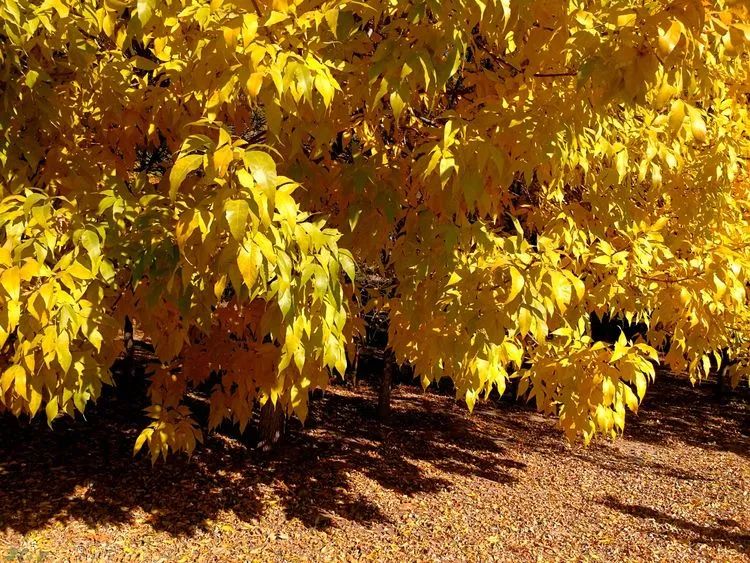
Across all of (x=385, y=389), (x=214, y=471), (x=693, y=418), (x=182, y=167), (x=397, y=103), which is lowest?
(x=214, y=471)

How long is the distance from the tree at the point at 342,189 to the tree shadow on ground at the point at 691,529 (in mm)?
2322

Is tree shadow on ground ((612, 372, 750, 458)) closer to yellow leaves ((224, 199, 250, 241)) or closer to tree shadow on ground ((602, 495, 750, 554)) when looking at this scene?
tree shadow on ground ((602, 495, 750, 554))

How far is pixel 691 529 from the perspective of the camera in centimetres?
573

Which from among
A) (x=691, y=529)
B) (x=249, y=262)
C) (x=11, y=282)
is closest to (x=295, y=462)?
(x=691, y=529)

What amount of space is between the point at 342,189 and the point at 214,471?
13.0ft

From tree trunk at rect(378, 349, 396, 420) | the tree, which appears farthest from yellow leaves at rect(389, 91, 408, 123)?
tree trunk at rect(378, 349, 396, 420)

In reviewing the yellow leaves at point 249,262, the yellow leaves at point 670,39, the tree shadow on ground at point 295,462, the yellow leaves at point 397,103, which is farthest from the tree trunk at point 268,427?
the yellow leaves at point 670,39

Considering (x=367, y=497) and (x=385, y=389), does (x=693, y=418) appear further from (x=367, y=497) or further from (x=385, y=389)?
(x=367, y=497)

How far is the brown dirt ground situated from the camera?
4781 millimetres

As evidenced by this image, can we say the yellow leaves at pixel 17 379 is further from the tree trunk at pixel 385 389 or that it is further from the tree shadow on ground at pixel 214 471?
the tree trunk at pixel 385 389

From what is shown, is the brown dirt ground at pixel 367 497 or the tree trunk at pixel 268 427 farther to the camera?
the tree trunk at pixel 268 427

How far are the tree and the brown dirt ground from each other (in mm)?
1398

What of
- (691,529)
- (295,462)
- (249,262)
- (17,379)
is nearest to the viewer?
(249,262)

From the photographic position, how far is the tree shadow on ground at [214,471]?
5164mm
